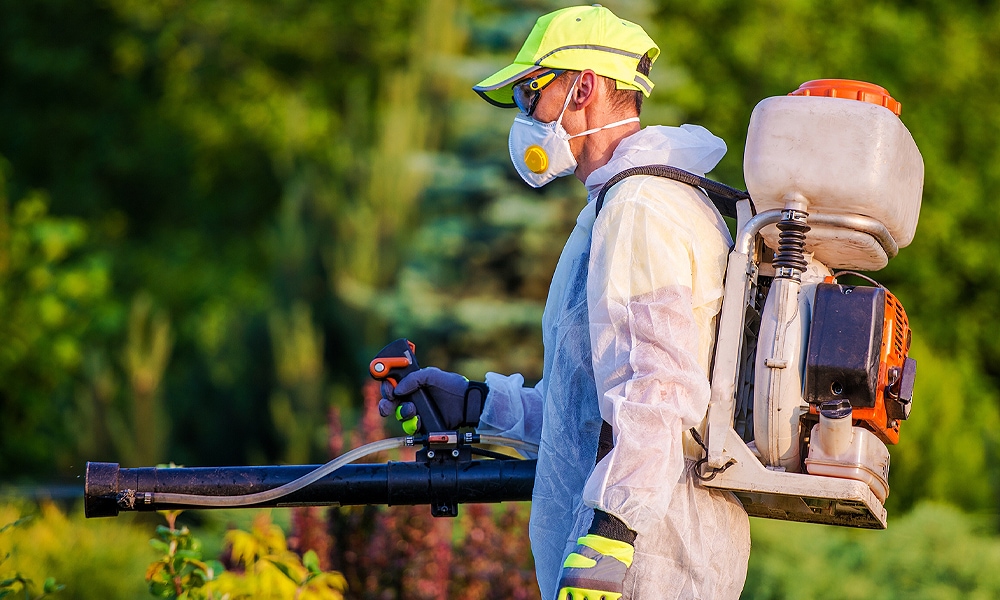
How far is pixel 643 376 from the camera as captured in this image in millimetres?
2705

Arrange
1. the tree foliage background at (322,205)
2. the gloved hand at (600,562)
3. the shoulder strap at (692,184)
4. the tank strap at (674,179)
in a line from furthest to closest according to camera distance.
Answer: the tree foliage background at (322,205), the shoulder strap at (692,184), the tank strap at (674,179), the gloved hand at (600,562)

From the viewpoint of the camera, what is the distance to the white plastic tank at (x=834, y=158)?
275cm

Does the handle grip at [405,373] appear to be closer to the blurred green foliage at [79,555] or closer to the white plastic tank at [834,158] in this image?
the white plastic tank at [834,158]

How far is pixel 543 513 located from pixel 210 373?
8.26 m

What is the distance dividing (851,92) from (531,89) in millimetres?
807

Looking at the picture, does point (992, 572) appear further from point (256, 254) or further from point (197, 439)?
point (256, 254)

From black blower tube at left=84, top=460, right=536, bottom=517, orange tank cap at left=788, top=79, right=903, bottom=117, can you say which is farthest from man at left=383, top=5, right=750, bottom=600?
orange tank cap at left=788, top=79, right=903, bottom=117

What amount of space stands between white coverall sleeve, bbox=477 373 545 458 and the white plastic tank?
868mm

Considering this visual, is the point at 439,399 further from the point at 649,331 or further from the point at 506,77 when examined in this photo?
the point at 506,77

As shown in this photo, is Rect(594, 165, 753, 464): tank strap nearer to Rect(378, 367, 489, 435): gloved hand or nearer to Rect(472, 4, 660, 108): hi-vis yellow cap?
Rect(472, 4, 660, 108): hi-vis yellow cap

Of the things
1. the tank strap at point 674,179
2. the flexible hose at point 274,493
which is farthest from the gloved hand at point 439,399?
the tank strap at point 674,179

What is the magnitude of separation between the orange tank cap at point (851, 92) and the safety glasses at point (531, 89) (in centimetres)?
62

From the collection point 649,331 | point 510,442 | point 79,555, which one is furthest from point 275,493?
point 79,555

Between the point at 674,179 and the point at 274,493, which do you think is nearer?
the point at 674,179
